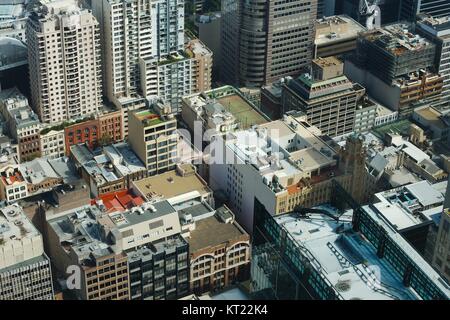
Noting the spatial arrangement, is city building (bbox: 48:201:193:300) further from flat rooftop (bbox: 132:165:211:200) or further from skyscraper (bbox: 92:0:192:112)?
skyscraper (bbox: 92:0:192:112)

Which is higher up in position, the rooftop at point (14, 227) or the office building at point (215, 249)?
the rooftop at point (14, 227)

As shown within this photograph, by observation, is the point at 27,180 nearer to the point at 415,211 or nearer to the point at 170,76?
the point at 170,76

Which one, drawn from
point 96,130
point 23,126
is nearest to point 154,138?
point 96,130

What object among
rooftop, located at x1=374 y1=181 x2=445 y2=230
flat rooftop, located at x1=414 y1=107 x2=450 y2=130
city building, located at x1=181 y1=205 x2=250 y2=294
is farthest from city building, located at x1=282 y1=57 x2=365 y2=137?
city building, located at x1=181 y1=205 x2=250 y2=294

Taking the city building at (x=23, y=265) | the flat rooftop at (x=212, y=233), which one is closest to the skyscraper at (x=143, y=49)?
the flat rooftop at (x=212, y=233)

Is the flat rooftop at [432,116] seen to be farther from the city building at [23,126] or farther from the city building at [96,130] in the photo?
the city building at [23,126]

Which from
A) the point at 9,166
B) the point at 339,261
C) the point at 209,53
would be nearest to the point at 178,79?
the point at 209,53
